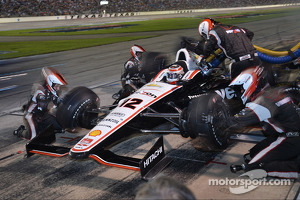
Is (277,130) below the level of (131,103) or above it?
below

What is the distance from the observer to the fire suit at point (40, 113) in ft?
18.9

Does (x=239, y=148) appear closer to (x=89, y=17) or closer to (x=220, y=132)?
(x=220, y=132)

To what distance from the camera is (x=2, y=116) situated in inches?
303

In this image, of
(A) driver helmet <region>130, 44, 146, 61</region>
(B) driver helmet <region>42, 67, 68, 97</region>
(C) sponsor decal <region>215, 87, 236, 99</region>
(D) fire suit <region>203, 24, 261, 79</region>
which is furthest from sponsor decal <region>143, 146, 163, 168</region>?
(A) driver helmet <region>130, 44, 146, 61</region>

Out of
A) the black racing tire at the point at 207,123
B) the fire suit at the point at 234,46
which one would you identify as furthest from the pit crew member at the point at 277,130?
the fire suit at the point at 234,46

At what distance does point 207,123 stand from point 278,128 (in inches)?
33.4

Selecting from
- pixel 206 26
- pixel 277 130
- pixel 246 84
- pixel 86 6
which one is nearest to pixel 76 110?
pixel 246 84

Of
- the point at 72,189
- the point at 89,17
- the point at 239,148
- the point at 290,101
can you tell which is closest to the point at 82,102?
the point at 72,189

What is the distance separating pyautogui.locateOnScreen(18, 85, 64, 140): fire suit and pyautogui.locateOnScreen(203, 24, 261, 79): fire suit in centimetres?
286

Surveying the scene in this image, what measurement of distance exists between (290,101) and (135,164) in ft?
6.44

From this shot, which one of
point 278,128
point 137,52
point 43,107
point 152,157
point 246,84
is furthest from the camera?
Answer: point 137,52

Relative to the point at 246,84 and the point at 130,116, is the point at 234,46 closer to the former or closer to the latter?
the point at 246,84

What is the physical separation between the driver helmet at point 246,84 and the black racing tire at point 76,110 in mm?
2349

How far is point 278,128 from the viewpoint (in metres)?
4.20
